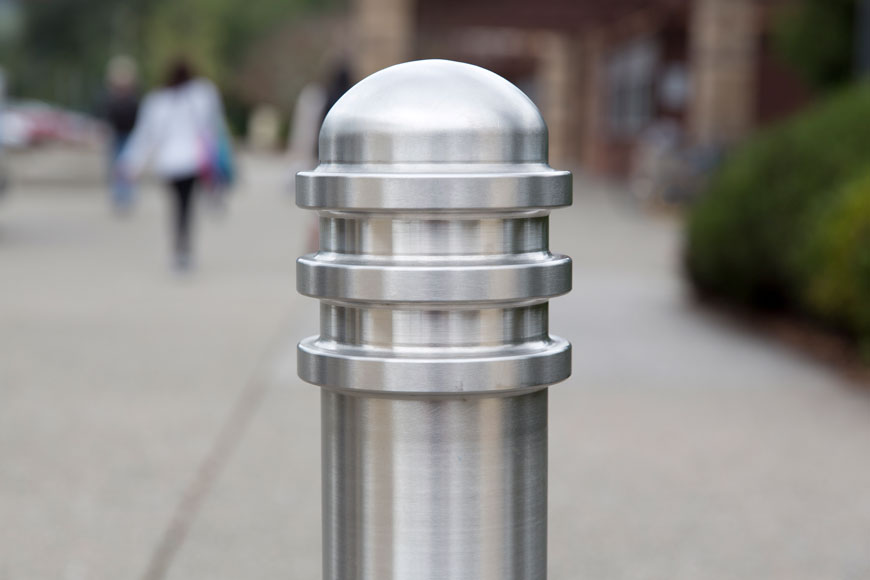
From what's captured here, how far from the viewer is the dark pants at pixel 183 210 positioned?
1120cm

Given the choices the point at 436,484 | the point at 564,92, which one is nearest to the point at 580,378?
the point at 436,484

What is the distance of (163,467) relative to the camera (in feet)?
16.7

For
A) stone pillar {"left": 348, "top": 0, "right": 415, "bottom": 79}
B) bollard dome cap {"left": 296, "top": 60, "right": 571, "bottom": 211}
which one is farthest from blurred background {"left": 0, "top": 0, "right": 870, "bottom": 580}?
stone pillar {"left": 348, "top": 0, "right": 415, "bottom": 79}

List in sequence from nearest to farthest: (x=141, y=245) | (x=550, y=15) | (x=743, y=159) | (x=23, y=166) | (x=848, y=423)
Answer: (x=848, y=423), (x=743, y=159), (x=141, y=245), (x=23, y=166), (x=550, y=15)

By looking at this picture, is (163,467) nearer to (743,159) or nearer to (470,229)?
(470,229)

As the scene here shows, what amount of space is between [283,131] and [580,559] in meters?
54.1

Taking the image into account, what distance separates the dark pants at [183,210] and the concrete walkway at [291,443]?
75 centimetres

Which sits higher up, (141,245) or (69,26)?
(69,26)

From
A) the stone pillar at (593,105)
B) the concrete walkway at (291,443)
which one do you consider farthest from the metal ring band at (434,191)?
the stone pillar at (593,105)

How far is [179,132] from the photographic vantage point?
11.3 meters

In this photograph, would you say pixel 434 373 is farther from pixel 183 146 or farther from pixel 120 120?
pixel 120 120

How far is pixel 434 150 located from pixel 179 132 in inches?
375

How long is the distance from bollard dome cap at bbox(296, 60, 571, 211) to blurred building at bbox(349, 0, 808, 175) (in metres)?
13.7

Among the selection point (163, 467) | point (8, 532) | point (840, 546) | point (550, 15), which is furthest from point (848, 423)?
point (550, 15)
